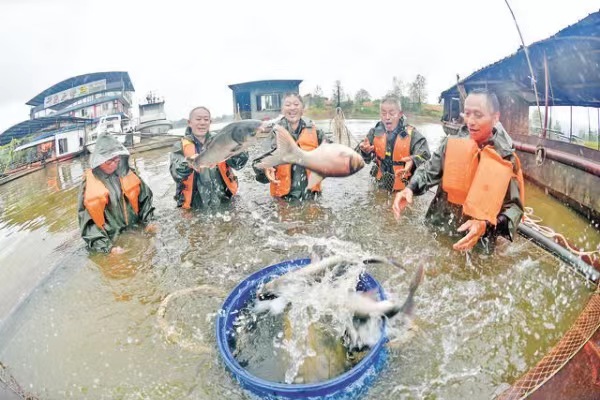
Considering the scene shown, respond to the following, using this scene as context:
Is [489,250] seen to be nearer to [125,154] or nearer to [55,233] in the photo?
[125,154]

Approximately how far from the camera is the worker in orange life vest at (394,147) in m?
6.49

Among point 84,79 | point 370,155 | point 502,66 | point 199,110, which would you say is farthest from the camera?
point 84,79

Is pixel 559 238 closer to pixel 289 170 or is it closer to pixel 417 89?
pixel 289 170

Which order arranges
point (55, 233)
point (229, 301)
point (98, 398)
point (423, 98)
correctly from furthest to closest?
point (423, 98), point (55, 233), point (229, 301), point (98, 398)

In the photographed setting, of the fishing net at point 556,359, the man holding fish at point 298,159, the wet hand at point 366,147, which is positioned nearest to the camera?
the fishing net at point 556,359

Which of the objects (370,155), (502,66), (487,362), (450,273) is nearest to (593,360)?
(487,362)

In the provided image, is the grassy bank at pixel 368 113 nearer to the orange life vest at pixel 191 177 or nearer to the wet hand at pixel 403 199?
the orange life vest at pixel 191 177

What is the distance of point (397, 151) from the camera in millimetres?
6781

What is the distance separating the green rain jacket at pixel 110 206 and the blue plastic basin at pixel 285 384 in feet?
9.56

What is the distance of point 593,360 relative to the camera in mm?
2102

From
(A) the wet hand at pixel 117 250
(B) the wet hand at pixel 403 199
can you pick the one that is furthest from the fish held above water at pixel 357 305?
(A) the wet hand at pixel 117 250

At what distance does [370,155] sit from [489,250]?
3.35m

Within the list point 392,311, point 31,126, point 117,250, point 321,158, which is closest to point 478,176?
point 321,158

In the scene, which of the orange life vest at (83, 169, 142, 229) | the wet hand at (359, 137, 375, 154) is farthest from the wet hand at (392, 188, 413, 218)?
the orange life vest at (83, 169, 142, 229)
